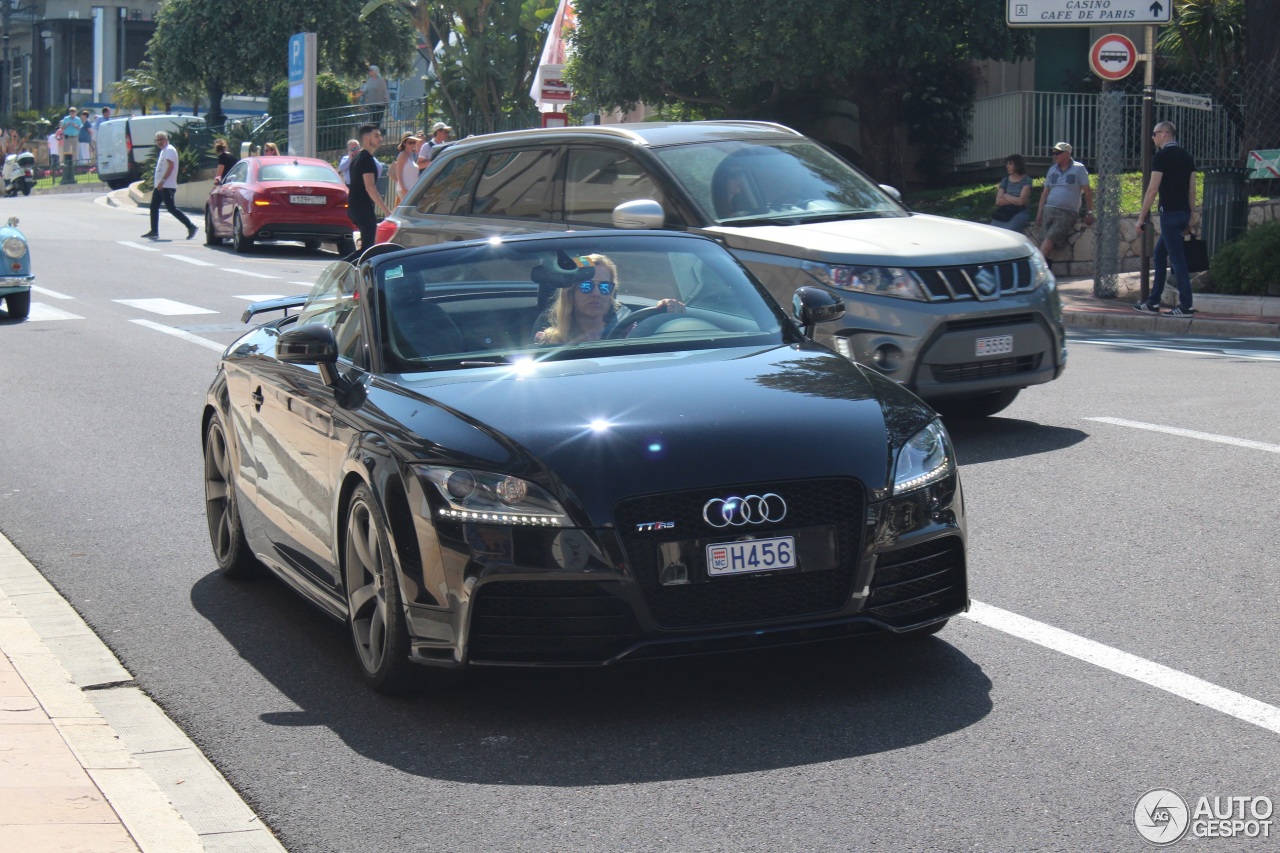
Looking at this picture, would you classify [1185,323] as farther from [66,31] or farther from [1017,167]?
[66,31]

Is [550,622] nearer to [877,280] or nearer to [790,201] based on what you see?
[877,280]

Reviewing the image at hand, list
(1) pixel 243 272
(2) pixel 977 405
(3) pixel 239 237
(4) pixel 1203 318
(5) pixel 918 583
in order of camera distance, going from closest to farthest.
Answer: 1. (5) pixel 918 583
2. (2) pixel 977 405
3. (4) pixel 1203 318
4. (1) pixel 243 272
5. (3) pixel 239 237

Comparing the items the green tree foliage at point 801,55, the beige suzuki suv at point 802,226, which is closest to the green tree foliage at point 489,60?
the green tree foliage at point 801,55

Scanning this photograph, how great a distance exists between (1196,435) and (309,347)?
19.1ft

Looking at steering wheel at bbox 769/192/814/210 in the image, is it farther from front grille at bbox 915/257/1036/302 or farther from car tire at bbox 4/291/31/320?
car tire at bbox 4/291/31/320

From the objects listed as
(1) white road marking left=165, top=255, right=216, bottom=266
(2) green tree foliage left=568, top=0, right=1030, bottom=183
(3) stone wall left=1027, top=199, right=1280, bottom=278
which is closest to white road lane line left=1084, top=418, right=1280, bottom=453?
(3) stone wall left=1027, top=199, right=1280, bottom=278

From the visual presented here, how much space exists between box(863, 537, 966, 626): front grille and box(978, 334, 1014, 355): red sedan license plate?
14.8 feet

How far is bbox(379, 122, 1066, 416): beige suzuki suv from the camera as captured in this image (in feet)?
32.6

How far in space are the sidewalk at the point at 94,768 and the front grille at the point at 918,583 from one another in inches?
77.5

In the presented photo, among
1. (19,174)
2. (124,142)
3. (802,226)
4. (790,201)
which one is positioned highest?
(124,142)

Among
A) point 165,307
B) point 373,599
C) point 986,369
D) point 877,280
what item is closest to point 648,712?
point 373,599

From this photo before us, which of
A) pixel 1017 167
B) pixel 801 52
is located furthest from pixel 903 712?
pixel 801 52

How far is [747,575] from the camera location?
17.1 ft

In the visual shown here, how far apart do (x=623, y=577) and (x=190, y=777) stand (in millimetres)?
1333
